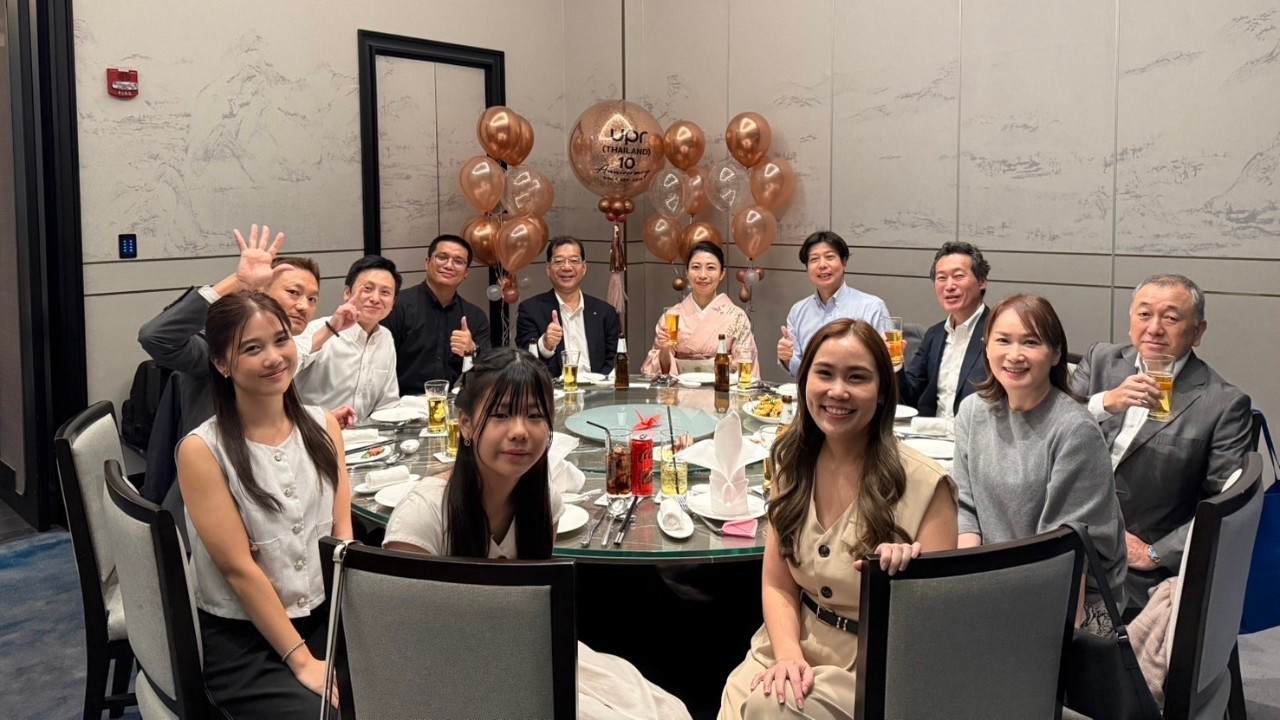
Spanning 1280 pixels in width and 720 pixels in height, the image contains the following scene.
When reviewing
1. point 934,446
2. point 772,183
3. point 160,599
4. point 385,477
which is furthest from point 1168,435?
point 772,183

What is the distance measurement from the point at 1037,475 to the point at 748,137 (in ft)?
12.3

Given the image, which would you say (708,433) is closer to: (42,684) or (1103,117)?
(42,684)

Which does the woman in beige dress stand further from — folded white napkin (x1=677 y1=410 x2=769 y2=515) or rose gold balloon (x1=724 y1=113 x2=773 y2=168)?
rose gold balloon (x1=724 y1=113 x2=773 y2=168)

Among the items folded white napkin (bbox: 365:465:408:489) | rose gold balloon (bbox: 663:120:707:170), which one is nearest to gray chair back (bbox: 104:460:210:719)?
folded white napkin (bbox: 365:465:408:489)

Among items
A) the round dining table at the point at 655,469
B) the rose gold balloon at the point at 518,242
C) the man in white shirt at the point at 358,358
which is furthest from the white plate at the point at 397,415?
the rose gold balloon at the point at 518,242

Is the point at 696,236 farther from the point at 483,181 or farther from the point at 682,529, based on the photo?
the point at 682,529

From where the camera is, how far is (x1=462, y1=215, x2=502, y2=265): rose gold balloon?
586 cm

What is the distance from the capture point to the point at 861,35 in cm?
532

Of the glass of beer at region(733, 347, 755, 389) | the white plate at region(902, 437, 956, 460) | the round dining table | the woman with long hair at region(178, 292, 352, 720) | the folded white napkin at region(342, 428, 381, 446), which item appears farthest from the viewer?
the glass of beer at region(733, 347, 755, 389)

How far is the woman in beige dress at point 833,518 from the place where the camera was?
185 centimetres

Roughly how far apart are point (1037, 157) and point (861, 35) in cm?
123

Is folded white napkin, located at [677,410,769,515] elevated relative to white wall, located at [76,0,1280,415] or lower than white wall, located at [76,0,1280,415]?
lower

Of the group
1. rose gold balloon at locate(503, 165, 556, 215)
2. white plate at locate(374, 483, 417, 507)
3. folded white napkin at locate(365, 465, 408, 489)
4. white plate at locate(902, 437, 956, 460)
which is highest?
rose gold balloon at locate(503, 165, 556, 215)

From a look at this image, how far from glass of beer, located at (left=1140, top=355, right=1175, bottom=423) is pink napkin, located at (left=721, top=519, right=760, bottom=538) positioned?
1.04m
